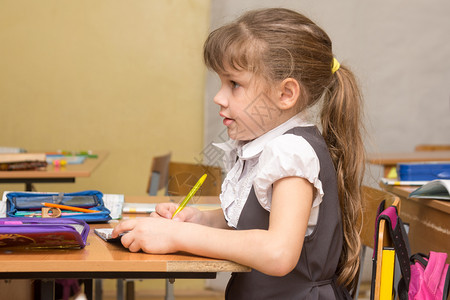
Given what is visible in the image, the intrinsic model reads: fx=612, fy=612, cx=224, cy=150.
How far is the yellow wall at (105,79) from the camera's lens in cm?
415

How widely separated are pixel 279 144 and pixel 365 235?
3.53 ft

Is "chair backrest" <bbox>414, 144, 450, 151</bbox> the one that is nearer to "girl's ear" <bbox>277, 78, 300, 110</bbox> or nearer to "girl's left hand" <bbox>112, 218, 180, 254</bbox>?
"girl's ear" <bbox>277, 78, 300, 110</bbox>

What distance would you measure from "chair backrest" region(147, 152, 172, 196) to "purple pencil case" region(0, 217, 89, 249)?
6.79 ft

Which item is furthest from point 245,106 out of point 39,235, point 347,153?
point 39,235

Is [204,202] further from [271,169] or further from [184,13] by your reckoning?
[184,13]

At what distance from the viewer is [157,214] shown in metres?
1.54

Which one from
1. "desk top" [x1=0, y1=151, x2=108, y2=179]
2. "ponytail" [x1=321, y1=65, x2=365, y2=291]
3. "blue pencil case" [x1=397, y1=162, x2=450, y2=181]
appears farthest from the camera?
"desk top" [x1=0, y1=151, x2=108, y2=179]

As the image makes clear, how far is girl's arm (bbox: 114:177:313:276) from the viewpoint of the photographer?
1.11 m

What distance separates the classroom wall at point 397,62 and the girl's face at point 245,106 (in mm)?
2747

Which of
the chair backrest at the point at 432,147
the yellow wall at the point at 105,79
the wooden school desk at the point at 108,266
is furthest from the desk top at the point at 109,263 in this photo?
the chair backrest at the point at 432,147

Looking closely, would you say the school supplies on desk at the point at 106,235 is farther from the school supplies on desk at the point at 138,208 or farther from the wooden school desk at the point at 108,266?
the school supplies on desk at the point at 138,208

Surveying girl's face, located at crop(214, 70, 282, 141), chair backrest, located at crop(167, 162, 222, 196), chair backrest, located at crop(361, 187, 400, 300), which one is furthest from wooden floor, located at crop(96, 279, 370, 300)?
girl's face, located at crop(214, 70, 282, 141)

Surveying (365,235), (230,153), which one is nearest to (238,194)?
(230,153)

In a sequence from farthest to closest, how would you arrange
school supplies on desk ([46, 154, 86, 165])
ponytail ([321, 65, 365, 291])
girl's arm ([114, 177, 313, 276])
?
school supplies on desk ([46, 154, 86, 165]) → ponytail ([321, 65, 365, 291]) → girl's arm ([114, 177, 313, 276])
